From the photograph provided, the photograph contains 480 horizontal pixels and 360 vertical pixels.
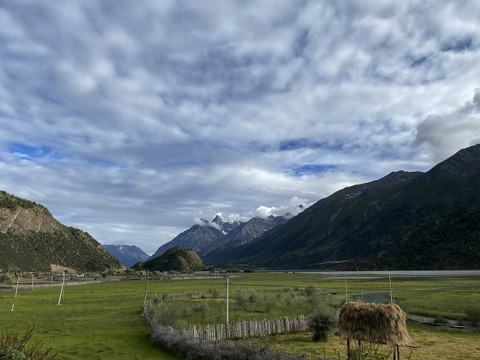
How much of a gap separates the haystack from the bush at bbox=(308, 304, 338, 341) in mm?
10412

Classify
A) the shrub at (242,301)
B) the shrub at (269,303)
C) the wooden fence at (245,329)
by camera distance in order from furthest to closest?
the shrub at (242,301), the shrub at (269,303), the wooden fence at (245,329)

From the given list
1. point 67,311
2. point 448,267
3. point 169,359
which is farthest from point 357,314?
point 448,267

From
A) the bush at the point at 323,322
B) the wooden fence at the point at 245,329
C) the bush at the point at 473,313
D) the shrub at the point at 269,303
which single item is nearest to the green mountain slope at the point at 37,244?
the shrub at the point at 269,303

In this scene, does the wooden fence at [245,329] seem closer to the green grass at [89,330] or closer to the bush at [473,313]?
the green grass at [89,330]

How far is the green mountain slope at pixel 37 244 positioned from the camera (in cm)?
13450

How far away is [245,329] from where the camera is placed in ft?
89.4

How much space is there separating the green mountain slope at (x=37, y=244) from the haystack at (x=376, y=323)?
463 ft

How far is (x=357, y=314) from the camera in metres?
16.5

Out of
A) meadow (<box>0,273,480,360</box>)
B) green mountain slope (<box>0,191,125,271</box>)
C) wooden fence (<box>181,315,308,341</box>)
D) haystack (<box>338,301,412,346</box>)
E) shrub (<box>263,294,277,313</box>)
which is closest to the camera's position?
haystack (<box>338,301,412,346</box>)

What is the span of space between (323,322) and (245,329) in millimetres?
6440

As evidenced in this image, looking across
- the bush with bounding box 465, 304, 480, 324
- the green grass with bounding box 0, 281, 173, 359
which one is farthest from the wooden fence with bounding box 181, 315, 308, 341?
the bush with bounding box 465, 304, 480, 324

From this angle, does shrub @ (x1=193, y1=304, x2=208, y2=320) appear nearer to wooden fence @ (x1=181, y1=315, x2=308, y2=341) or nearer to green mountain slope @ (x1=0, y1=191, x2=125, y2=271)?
wooden fence @ (x1=181, y1=315, x2=308, y2=341)

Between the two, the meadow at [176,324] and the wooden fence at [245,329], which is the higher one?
the wooden fence at [245,329]

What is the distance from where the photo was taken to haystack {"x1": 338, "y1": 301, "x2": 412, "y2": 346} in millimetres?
15193
